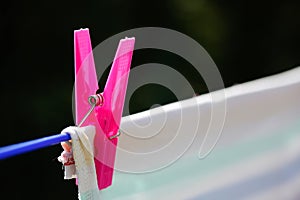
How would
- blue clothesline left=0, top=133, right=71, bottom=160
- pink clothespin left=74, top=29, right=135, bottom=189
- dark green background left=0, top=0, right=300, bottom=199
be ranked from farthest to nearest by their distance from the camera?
dark green background left=0, top=0, right=300, bottom=199 → pink clothespin left=74, top=29, right=135, bottom=189 → blue clothesline left=0, top=133, right=71, bottom=160

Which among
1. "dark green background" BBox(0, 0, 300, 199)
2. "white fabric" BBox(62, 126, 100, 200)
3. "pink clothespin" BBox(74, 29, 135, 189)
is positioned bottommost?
"white fabric" BBox(62, 126, 100, 200)

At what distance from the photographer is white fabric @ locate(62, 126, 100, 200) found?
0.62 m

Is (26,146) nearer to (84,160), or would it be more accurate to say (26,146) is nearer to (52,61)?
(84,160)

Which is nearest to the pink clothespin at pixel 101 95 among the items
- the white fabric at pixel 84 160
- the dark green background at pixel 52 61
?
the white fabric at pixel 84 160

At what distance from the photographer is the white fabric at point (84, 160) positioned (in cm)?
62

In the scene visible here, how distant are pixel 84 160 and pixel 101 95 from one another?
85mm

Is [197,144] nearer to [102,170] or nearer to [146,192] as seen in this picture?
[146,192]

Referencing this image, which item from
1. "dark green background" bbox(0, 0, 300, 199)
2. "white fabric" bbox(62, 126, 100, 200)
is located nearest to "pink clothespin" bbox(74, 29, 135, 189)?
"white fabric" bbox(62, 126, 100, 200)

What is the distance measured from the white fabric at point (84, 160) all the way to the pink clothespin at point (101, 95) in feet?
0.06

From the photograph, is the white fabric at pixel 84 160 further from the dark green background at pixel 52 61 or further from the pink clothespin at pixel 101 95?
the dark green background at pixel 52 61

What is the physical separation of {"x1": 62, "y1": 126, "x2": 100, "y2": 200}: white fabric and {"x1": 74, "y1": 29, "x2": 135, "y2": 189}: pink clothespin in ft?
0.06

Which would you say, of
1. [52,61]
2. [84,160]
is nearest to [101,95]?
[84,160]

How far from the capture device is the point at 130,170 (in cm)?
80

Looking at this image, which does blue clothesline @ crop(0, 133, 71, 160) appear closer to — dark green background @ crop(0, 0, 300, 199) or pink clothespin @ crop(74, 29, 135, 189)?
pink clothespin @ crop(74, 29, 135, 189)
